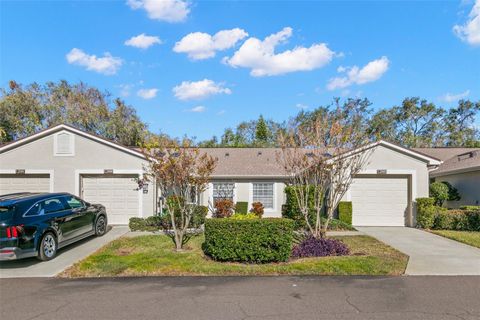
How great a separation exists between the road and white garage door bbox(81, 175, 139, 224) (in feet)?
25.4

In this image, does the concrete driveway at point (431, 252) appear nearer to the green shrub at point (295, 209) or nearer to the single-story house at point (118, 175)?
the single-story house at point (118, 175)

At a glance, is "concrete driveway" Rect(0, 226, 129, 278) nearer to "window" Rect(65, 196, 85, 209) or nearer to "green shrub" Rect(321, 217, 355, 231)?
"window" Rect(65, 196, 85, 209)

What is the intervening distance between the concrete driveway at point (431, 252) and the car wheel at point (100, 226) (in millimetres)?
9386

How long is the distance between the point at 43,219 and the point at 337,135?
7776 millimetres

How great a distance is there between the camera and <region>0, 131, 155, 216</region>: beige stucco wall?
1459 cm

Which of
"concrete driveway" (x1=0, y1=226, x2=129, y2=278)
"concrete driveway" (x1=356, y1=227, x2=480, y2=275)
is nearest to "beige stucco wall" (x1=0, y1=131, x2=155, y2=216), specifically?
"concrete driveway" (x1=0, y1=226, x2=129, y2=278)

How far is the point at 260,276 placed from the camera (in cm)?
715

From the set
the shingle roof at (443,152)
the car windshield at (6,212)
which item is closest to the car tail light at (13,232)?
the car windshield at (6,212)

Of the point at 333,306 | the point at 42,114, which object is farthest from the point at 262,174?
the point at 42,114

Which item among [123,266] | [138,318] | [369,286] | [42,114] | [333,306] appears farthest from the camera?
[42,114]

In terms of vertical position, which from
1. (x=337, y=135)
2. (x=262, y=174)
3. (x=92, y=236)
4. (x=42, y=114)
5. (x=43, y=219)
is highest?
(x=42, y=114)

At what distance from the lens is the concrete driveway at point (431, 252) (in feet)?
24.6

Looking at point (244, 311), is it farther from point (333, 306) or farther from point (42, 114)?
point (42, 114)

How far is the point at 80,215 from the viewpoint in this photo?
34.2 ft
